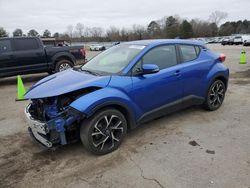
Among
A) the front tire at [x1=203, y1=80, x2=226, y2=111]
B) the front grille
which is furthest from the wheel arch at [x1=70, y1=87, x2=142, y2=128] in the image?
the front tire at [x1=203, y1=80, x2=226, y2=111]

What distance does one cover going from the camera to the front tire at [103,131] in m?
3.40

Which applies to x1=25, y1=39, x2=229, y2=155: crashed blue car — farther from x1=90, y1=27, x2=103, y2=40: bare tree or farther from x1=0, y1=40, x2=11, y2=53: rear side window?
x1=90, y1=27, x2=103, y2=40: bare tree

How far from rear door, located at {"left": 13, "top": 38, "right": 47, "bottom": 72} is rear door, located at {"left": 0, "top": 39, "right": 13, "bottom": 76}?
0.17 m

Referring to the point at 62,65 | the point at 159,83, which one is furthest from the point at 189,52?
the point at 62,65

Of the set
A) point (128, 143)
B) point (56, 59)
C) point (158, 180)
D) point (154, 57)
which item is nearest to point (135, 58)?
point (154, 57)

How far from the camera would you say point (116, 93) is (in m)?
3.58

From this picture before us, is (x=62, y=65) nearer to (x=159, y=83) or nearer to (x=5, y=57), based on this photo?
(x=5, y=57)

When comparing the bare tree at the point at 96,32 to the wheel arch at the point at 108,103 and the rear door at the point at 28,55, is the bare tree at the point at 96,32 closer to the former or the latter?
the rear door at the point at 28,55

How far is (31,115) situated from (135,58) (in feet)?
6.23

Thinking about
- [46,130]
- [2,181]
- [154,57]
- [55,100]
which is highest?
[154,57]

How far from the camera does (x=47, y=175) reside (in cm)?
315

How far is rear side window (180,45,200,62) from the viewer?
4.65 metres

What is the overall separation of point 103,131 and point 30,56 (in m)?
7.04

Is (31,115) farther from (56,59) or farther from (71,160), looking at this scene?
(56,59)
